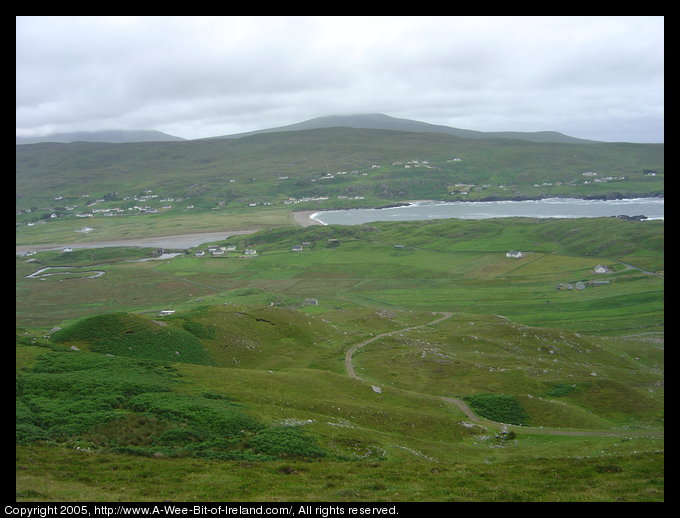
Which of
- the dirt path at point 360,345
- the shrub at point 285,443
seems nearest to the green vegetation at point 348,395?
the shrub at point 285,443

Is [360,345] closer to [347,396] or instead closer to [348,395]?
[348,395]

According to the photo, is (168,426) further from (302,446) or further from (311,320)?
(311,320)

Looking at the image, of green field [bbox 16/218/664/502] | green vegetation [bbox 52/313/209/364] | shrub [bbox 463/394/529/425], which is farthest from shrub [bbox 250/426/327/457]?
green vegetation [bbox 52/313/209/364]

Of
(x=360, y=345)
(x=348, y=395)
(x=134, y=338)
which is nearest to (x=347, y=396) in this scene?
(x=348, y=395)

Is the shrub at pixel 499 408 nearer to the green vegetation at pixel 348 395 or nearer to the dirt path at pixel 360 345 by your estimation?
the green vegetation at pixel 348 395

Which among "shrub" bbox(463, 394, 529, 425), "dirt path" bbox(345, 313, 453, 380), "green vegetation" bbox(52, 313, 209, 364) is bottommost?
"shrub" bbox(463, 394, 529, 425)

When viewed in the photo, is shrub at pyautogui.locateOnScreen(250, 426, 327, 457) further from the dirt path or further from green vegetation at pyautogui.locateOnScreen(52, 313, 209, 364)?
green vegetation at pyautogui.locateOnScreen(52, 313, 209, 364)

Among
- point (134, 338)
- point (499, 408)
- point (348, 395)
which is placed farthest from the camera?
point (134, 338)
